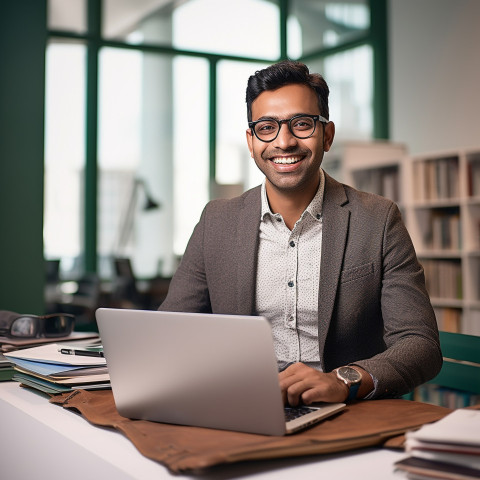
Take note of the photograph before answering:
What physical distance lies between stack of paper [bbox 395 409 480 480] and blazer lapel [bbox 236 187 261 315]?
949mm

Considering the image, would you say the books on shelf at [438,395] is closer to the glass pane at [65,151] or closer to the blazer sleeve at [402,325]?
the blazer sleeve at [402,325]

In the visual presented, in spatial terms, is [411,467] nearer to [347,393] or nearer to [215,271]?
[347,393]

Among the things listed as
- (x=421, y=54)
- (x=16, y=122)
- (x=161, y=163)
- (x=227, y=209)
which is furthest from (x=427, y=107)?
(x=227, y=209)

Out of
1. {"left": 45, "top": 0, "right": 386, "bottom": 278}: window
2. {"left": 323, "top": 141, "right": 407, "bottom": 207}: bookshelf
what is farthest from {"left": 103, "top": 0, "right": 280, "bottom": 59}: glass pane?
{"left": 323, "top": 141, "right": 407, "bottom": 207}: bookshelf

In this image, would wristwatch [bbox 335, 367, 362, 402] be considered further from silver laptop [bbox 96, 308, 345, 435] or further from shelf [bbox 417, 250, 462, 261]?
shelf [bbox 417, 250, 462, 261]

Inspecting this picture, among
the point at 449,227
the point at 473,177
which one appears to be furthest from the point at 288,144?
the point at 449,227

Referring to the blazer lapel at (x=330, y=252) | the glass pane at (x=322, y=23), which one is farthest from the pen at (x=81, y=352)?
the glass pane at (x=322, y=23)

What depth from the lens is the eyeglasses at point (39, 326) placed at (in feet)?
6.21

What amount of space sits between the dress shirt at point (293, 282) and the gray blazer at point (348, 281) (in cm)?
4

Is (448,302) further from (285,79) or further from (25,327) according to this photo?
(25,327)

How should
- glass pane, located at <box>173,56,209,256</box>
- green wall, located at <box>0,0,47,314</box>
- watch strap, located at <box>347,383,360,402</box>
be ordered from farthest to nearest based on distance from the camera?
1. glass pane, located at <box>173,56,209,256</box>
2. green wall, located at <box>0,0,47,314</box>
3. watch strap, located at <box>347,383,360,402</box>

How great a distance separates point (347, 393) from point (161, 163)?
247 inches

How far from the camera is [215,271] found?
193 cm

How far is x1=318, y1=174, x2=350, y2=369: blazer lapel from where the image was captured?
1.71 metres
